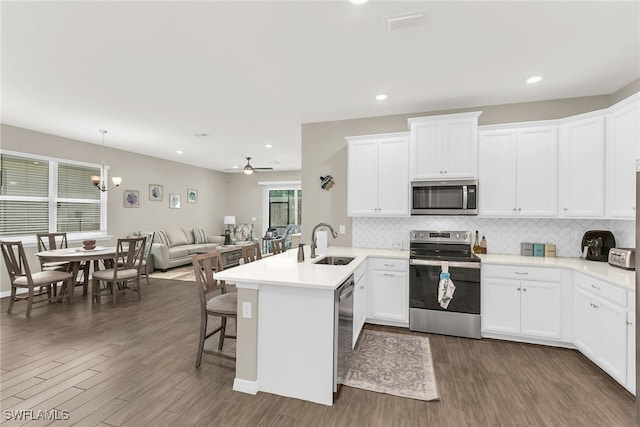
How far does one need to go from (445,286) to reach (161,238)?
6.71m

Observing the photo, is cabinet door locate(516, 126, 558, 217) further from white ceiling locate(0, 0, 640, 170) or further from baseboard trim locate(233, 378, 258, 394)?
baseboard trim locate(233, 378, 258, 394)

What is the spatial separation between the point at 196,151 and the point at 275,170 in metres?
3.29

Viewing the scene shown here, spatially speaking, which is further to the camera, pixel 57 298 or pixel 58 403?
pixel 57 298

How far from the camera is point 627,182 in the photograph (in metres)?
2.79

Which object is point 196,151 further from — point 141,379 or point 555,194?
point 555,194

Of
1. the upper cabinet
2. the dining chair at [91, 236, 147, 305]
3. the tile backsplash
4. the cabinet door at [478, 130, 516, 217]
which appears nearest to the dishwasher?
the tile backsplash

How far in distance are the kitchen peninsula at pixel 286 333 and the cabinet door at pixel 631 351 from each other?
7.08 feet

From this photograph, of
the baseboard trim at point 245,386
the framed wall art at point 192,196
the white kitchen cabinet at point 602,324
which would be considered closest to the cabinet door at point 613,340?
the white kitchen cabinet at point 602,324

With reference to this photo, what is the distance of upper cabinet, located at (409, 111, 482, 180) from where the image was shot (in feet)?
11.5

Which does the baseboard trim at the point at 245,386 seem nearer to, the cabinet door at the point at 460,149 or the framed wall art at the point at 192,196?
the cabinet door at the point at 460,149

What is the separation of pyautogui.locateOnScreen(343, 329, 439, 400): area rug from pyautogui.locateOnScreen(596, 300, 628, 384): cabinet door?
1.42 m

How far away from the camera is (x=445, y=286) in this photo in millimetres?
3283

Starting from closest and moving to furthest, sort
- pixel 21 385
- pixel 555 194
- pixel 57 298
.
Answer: pixel 21 385, pixel 555 194, pixel 57 298

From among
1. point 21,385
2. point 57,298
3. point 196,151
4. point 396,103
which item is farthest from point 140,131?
point 396,103
